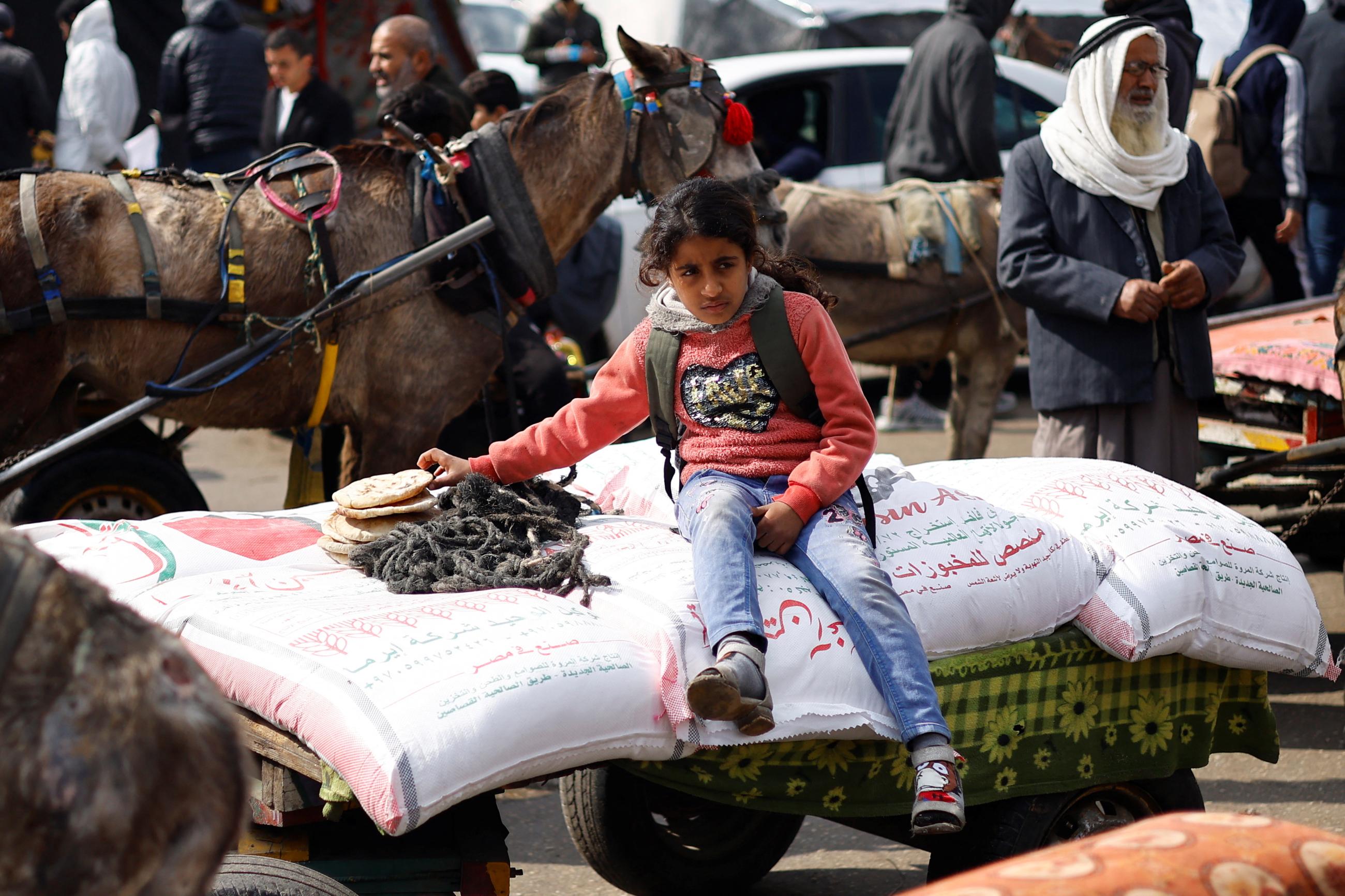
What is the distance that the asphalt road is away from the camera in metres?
3.90

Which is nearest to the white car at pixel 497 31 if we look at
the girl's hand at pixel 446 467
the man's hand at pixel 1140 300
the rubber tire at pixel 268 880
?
the man's hand at pixel 1140 300

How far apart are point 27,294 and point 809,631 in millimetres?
2768

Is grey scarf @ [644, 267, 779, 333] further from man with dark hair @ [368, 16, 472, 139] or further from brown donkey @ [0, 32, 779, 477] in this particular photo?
man with dark hair @ [368, 16, 472, 139]

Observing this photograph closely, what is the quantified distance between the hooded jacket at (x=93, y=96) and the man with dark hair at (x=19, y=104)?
473 mm

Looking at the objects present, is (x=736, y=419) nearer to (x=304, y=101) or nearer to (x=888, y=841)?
(x=888, y=841)

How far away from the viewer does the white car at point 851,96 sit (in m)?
9.66

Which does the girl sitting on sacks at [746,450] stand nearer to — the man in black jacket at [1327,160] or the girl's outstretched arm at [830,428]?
the girl's outstretched arm at [830,428]

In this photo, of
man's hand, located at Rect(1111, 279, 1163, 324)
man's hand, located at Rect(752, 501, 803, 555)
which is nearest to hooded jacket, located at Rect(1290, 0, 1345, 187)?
man's hand, located at Rect(1111, 279, 1163, 324)

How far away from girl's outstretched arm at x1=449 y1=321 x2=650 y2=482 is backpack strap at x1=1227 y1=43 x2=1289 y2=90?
6594 mm

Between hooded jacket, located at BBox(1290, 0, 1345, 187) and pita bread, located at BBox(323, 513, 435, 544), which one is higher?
hooded jacket, located at BBox(1290, 0, 1345, 187)

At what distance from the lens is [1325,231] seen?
837 cm

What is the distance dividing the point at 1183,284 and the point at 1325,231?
4.46m

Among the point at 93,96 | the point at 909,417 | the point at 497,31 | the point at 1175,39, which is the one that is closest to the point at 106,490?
the point at 1175,39

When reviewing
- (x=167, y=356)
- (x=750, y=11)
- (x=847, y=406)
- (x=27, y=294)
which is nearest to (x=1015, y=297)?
(x=847, y=406)
